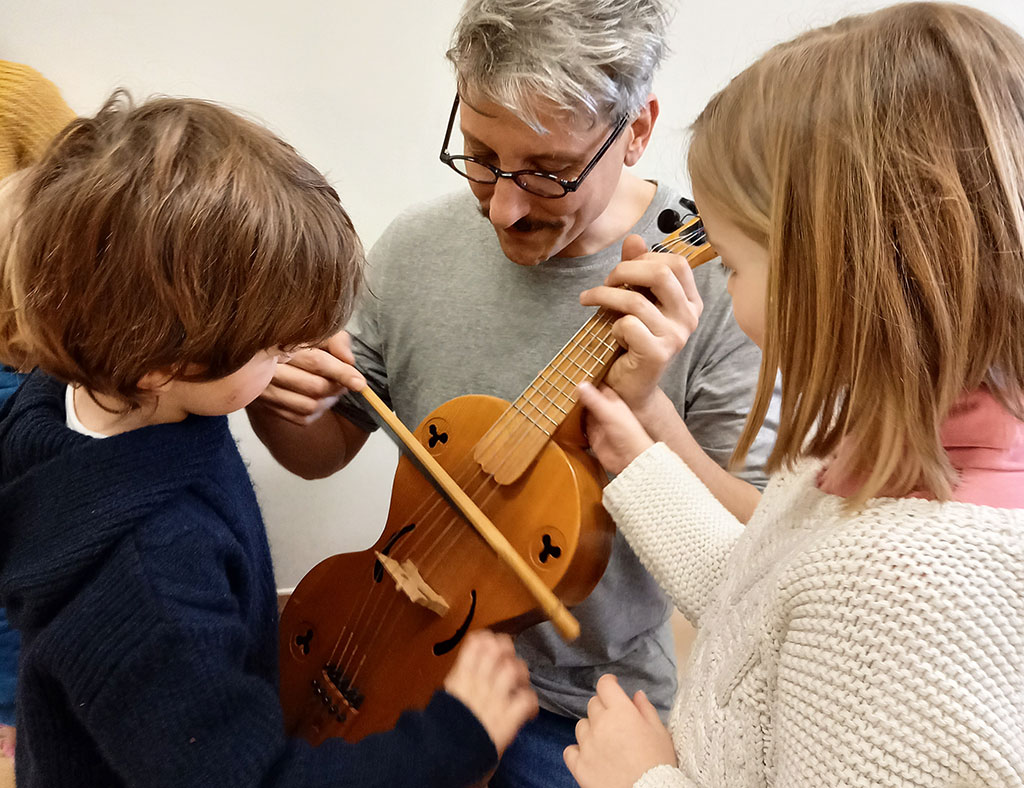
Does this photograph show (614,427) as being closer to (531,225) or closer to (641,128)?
(531,225)

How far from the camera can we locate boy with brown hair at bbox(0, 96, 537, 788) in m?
0.55

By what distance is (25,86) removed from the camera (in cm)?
122

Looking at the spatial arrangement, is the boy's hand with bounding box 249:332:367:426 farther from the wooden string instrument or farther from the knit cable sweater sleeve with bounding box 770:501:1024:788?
the knit cable sweater sleeve with bounding box 770:501:1024:788

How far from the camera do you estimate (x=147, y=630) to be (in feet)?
1.80

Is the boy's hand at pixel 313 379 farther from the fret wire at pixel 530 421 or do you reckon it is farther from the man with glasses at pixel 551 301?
the fret wire at pixel 530 421

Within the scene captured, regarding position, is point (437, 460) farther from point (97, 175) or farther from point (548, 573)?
point (97, 175)

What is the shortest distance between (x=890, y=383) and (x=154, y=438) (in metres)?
0.58

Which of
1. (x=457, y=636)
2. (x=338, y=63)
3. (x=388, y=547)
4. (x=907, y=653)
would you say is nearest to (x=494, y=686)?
(x=457, y=636)

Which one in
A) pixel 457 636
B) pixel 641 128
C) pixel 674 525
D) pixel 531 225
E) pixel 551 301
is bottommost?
pixel 457 636

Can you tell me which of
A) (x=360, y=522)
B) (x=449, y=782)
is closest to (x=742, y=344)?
(x=449, y=782)

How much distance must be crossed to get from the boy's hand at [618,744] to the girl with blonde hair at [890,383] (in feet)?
0.31

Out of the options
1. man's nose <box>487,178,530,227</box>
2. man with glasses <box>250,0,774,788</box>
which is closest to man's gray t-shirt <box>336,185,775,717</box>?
man with glasses <box>250,0,774,788</box>

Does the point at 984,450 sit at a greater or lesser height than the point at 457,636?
greater

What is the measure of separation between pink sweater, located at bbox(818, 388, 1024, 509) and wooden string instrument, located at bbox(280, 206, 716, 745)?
0.36 meters
